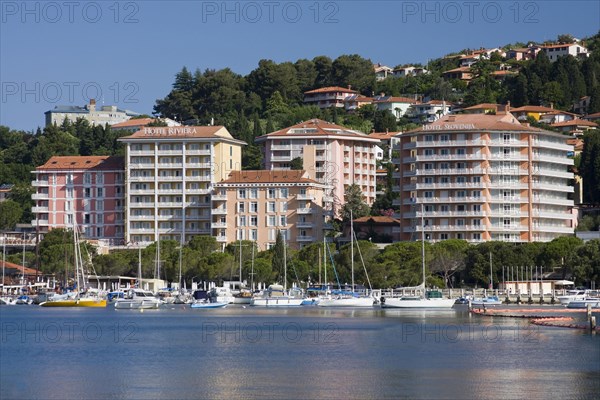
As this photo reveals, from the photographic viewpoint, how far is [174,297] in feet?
493

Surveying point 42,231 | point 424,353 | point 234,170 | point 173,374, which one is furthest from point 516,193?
point 173,374

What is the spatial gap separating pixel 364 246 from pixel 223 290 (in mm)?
17552

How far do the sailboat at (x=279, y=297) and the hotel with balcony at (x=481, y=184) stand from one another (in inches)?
958

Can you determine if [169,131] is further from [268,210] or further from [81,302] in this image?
[81,302]

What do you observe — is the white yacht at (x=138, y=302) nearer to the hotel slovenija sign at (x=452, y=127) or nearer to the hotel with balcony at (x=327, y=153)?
the hotel slovenija sign at (x=452, y=127)

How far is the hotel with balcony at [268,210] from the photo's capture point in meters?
171

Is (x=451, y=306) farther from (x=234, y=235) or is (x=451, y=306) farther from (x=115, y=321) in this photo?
(x=234, y=235)

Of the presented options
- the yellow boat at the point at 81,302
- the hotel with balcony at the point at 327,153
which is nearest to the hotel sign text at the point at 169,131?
the hotel with balcony at the point at 327,153

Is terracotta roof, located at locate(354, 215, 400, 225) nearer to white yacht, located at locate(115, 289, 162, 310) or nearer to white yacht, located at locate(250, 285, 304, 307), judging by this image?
white yacht, located at locate(250, 285, 304, 307)

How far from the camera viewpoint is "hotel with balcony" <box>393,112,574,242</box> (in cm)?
16350

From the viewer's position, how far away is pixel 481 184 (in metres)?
164

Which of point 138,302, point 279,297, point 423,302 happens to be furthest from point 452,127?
point 138,302

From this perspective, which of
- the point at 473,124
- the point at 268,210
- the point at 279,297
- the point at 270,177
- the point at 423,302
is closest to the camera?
the point at 423,302

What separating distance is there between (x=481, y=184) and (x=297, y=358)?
303ft
